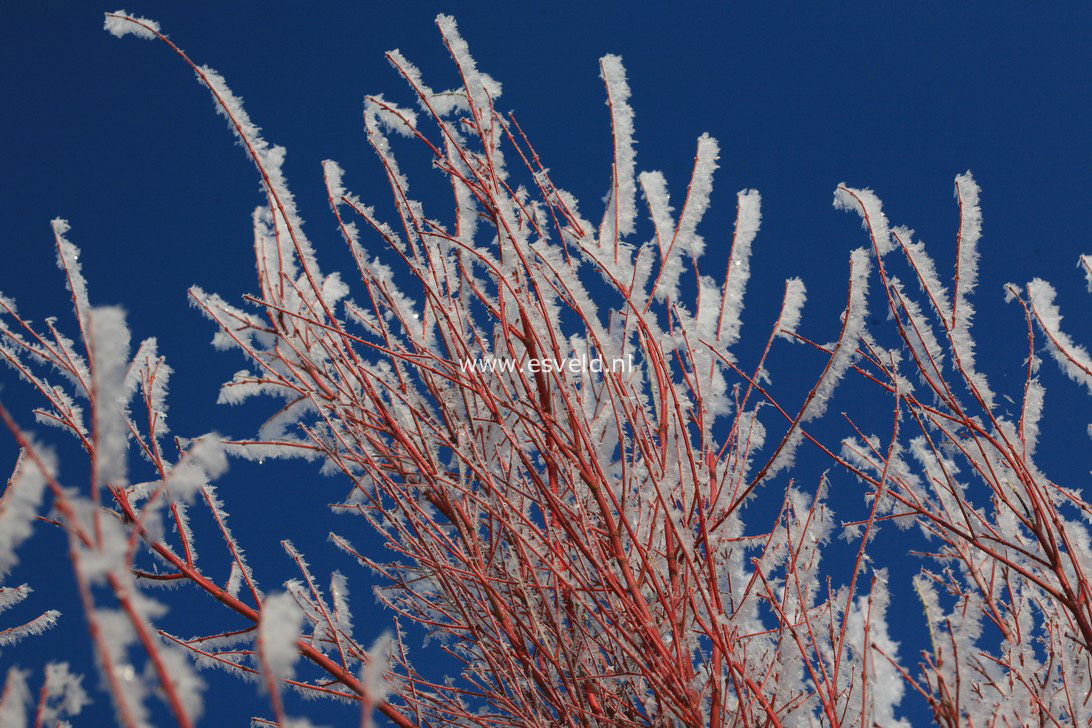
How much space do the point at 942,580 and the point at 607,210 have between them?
1.77 meters

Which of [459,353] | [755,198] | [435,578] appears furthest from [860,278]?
[435,578]

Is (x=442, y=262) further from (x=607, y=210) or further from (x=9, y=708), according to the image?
(x=9, y=708)

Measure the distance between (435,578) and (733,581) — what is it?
2.90 ft

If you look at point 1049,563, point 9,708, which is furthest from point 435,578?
point 1049,563

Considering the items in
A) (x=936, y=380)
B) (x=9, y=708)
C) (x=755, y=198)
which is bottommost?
(x=9, y=708)

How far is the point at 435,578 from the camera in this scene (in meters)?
2.12

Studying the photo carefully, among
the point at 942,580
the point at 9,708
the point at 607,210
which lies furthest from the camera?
the point at 942,580

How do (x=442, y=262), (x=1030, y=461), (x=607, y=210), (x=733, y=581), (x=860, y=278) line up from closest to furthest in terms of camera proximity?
1. (x=860, y=278)
2. (x=1030, y=461)
3. (x=733, y=581)
4. (x=607, y=210)
5. (x=442, y=262)

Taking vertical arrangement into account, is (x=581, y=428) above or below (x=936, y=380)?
below

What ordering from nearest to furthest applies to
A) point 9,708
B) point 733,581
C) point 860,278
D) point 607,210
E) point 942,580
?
point 9,708
point 860,278
point 733,581
point 607,210
point 942,580

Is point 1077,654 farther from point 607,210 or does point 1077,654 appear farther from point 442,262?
point 442,262

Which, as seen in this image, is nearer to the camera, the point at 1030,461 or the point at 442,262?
the point at 1030,461

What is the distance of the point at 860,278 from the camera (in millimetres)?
1463

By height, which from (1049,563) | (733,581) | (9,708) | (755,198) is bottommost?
(9,708)
